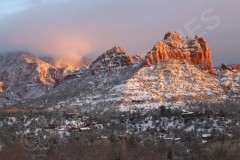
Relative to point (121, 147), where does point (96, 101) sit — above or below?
above

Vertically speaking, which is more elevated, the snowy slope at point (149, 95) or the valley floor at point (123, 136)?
the snowy slope at point (149, 95)

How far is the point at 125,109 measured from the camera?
6781 inches

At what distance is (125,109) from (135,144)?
78.7 m

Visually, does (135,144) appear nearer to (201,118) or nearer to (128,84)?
(201,118)

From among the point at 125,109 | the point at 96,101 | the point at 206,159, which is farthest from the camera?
the point at 96,101

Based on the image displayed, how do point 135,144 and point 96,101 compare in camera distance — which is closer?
point 135,144

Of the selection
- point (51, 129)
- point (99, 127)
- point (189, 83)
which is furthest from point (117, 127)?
point (189, 83)

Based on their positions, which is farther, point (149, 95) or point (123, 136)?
point (149, 95)

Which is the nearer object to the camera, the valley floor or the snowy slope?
the valley floor

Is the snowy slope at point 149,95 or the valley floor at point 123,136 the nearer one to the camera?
the valley floor at point 123,136

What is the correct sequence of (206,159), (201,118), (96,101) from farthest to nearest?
(96,101), (201,118), (206,159)

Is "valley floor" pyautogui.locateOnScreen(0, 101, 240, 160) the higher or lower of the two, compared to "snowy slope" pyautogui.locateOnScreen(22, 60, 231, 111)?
lower

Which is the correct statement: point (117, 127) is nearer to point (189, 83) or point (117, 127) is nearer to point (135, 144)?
point (135, 144)

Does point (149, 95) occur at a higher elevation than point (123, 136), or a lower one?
higher
